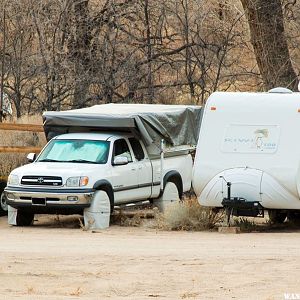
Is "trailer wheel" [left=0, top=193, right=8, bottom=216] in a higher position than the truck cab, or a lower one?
lower

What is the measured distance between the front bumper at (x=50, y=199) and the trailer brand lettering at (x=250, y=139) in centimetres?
270

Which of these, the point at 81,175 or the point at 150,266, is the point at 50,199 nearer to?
the point at 81,175

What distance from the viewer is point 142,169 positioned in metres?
20.9

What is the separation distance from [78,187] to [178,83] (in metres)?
11.6

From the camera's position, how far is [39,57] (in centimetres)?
2956

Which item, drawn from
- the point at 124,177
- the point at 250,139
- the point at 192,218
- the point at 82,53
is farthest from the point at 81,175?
the point at 82,53

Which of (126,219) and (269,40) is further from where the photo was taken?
(269,40)

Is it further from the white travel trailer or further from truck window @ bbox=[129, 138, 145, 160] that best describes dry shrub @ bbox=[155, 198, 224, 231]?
truck window @ bbox=[129, 138, 145, 160]

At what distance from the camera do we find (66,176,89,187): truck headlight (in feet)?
62.8

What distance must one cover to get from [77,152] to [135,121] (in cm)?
148

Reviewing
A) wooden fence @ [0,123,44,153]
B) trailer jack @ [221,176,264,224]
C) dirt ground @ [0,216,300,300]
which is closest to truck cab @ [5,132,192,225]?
dirt ground @ [0,216,300,300]

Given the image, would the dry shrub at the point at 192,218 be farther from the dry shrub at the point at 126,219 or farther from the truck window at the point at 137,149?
the truck window at the point at 137,149

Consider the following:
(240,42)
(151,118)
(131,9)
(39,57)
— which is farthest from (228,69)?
(151,118)

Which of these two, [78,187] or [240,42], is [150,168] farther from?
[240,42]
